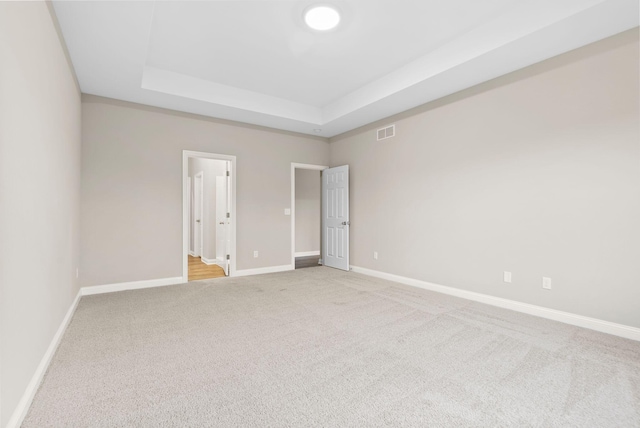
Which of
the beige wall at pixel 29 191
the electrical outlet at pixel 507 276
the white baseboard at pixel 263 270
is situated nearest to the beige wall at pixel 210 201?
the white baseboard at pixel 263 270

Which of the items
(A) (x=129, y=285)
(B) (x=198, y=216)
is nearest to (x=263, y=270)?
(A) (x=129, y=285)

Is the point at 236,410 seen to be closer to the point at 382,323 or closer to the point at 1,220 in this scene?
the point at 1,220

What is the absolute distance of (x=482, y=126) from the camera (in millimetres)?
3660

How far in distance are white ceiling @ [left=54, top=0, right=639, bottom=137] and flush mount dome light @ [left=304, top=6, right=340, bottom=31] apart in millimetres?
68

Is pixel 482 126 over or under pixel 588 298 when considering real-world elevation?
over

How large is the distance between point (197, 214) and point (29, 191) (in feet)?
19.4

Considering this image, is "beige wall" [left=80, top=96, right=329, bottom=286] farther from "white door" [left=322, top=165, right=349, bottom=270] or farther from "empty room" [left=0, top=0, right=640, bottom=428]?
"white door" [left=322, top=165, right=349, bottom=270]

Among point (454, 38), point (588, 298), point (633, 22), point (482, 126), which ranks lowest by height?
point (588, 298)

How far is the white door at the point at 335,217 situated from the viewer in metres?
5.62

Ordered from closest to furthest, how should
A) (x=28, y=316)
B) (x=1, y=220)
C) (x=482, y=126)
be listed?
1. (x=1, y=220)
2. (x=28, y=316)
3. (x=482, y=126)

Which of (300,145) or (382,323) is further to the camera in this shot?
(300,145)

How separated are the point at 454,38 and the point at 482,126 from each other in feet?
3.55

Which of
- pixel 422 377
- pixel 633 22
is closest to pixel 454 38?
pixel 633 22

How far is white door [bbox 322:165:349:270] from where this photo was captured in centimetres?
562
